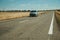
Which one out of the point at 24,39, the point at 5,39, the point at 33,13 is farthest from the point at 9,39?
the point at 33,13

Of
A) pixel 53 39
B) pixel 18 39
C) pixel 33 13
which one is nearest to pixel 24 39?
pixel 18 39

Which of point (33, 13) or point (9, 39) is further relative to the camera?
point (33, 13)

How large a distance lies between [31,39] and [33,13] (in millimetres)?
41943

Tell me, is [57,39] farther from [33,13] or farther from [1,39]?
[33,13]

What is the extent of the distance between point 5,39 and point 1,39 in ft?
0.79

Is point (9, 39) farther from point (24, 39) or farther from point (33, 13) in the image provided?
point (33, 13)

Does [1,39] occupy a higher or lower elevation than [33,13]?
higher

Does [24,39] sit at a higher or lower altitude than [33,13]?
higher

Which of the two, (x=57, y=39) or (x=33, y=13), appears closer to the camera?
(x=57, y=39)

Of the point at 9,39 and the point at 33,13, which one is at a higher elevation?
the point at 9,39

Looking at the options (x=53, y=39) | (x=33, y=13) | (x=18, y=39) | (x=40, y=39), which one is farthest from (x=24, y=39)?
(x=33, y=13)

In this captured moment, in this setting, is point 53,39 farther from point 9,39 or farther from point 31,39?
point 9,39

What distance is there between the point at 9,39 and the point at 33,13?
1654 inches

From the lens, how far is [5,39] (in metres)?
8.95
